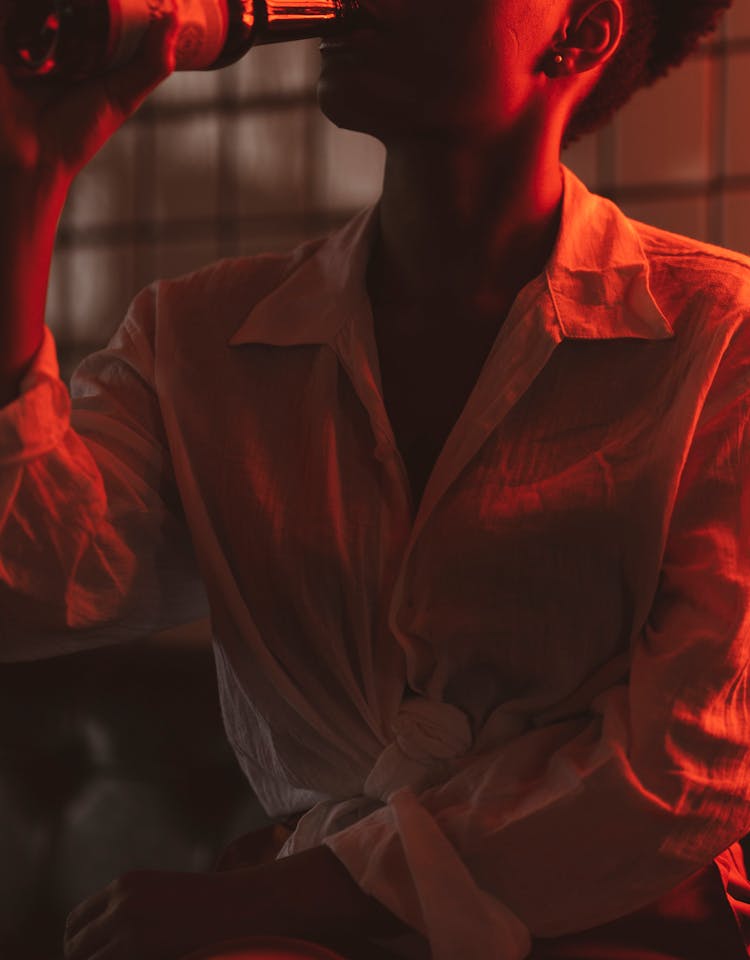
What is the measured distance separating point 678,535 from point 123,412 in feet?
1.39

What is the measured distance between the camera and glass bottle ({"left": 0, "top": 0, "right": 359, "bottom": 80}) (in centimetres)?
82

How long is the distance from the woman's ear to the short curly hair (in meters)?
0.05

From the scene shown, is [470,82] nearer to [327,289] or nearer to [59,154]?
[327,289]

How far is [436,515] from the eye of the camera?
100 cm

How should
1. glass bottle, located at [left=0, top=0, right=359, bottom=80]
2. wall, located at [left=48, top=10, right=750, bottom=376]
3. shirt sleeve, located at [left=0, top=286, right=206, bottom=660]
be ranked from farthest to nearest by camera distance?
wall, located at [left=48, top=10, right=750, bottom=376]
shirt sleeve, located at [left=0, top=286, right=206, bottom=660]
glass bottle, located at [left=0, top=0, right=359, bottom=80]

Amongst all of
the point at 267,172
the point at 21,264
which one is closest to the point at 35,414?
the point at 21,264

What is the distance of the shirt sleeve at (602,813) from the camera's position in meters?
0.89

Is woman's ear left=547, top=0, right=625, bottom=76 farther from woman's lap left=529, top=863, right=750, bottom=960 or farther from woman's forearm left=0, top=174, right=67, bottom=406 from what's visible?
woman's lap left=529, top=863, right=750, bottom=960

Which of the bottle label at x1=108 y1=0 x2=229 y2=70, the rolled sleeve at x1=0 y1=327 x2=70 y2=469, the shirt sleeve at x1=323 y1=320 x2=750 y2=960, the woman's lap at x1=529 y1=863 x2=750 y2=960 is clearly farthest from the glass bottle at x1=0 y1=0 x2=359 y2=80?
the woman's lap at x1=529 y1=863 x2=750 y2=960

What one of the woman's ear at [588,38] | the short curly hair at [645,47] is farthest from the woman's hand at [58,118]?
the short curly hair at [645,47]

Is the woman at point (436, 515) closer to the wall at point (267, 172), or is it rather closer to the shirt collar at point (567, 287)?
the shirt collar at point (567, 287)

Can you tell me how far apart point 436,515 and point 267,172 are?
0.90 metres

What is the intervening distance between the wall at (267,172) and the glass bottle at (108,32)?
755 mm

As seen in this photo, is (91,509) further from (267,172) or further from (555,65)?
(267,172)
